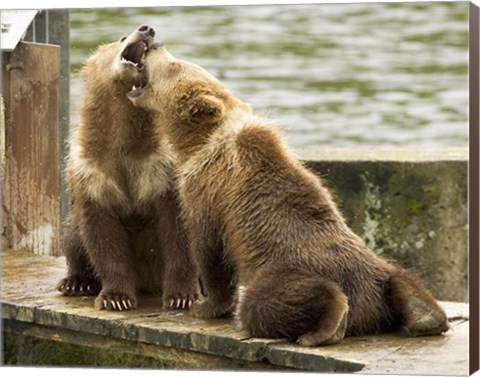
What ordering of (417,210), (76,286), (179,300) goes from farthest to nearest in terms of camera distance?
(417,210), (76,286), (179,300)

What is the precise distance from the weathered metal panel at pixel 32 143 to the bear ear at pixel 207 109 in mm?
1589

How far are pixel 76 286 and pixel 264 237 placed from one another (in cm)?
139

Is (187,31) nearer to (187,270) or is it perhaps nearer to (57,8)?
(57,8)

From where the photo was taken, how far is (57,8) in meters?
7.38

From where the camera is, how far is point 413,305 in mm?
6297

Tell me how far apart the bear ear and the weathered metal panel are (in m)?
1.59

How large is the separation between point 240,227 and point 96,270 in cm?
94

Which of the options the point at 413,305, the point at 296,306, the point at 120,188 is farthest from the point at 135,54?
the point at 413,305

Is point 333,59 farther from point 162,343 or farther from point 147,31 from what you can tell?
point 162,343

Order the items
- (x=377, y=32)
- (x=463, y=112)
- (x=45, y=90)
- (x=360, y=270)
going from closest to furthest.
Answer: (x=360, y=270) → (x=463, y=112) → (x=377, y=32) → (x=45, y=90)

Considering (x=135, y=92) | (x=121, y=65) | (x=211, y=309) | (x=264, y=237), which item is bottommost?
(x=211, y=309)

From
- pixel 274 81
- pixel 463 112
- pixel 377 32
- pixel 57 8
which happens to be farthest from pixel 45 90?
pixel 463 112

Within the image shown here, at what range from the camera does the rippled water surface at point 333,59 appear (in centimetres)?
710

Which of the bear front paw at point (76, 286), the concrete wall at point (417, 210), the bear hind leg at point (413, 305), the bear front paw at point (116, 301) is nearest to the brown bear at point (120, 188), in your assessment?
the bear front paw at point (116, 301)
